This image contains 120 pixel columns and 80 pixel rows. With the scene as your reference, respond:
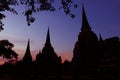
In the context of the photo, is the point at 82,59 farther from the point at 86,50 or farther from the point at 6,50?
Result: the point at 6,50

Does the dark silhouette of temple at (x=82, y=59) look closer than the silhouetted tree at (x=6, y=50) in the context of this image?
No

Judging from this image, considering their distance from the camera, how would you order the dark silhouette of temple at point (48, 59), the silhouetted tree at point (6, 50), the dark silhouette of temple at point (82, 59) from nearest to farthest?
the silhouetted tree at point (6, 50), the dark silhouette of temple at point (82, 59), the dark silhouette of temple at point (48, 59)

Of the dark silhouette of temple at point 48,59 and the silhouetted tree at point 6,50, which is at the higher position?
the dark silhouette of temple at point 48,59

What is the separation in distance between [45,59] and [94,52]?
1477cm

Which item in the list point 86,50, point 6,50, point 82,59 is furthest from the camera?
point 86,50

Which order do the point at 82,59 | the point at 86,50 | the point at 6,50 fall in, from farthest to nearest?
the point at 86,50 < the point at 82,59 < the point at 6,50

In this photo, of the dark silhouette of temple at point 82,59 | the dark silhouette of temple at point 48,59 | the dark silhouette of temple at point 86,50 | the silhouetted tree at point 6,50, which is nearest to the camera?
the silhouetted tree at point 6,50

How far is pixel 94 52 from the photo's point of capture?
1700 inches

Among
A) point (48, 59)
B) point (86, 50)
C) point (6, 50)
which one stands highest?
point (48, 59)

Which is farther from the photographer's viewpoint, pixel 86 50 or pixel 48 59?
pixel 48 59

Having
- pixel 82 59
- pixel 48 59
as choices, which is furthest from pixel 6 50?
pixel 48 59

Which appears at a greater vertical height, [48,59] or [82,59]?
[48,59]

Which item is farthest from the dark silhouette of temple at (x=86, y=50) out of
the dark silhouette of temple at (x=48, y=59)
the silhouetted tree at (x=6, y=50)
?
the silhouetted tree at (x=6, y=50)

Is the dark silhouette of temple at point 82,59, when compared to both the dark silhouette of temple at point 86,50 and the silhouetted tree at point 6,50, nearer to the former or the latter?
the dark silhouette of temple at point 86,50
